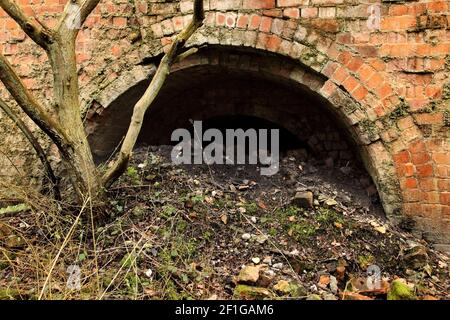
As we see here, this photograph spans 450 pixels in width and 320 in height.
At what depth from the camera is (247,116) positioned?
5145 mm

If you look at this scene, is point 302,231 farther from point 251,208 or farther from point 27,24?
point 27,24

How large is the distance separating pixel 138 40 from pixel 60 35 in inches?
34.3

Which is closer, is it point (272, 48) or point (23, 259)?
point (23, 259)

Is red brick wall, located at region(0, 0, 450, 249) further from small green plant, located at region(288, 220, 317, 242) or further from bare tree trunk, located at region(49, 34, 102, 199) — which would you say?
bare tree trunk, located at region(49, 34, 102, 199)

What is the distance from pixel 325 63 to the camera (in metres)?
3.62

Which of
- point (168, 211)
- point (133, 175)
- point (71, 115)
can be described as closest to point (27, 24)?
point (71, 115)

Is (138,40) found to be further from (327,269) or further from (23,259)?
(327,269)

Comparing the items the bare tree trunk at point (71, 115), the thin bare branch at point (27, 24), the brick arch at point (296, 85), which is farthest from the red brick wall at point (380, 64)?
the thin bare branch at point (27, 24)

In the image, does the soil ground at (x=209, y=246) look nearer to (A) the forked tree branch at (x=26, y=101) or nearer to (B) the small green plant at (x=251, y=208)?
(B) the small green plant at (x=251, y=208)

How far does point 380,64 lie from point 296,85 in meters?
0.73

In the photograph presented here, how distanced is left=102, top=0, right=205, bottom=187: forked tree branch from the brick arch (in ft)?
2.22

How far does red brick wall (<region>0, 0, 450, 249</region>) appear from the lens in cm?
348
